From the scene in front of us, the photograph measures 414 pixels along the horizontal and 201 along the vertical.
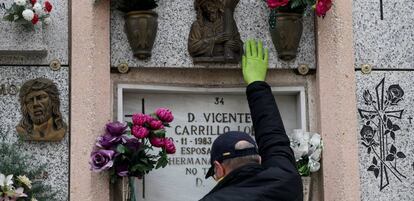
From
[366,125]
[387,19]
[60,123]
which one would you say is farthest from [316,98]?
[60,123]

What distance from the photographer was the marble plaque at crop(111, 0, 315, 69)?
645 cm

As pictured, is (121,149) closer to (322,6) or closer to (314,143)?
(314,143)

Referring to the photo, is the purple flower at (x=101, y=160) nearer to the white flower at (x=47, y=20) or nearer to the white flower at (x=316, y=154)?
the white flower at (x=47, y=20)

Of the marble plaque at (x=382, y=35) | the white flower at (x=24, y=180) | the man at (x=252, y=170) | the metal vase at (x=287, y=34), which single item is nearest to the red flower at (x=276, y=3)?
the metal vase at (x=287, y=34)

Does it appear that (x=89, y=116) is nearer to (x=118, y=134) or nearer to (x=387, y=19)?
(x=118, y=134)

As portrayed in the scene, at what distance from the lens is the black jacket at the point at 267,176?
167 inches

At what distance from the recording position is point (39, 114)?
617cm

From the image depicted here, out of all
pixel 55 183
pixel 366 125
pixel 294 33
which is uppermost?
pixel 294 33

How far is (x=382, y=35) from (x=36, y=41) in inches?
103

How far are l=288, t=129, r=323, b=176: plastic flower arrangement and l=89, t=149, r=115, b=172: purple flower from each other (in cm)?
135

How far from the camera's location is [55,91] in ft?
20.6

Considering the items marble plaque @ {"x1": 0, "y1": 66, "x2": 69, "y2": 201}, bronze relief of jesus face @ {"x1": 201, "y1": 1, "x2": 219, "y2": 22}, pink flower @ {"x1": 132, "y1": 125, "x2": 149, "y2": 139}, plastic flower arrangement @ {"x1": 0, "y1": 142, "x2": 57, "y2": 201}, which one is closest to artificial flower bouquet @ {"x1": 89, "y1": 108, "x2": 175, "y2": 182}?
pink flower @ {"x1": 132, "y1": 125, "x2": 149, "y2": 139}

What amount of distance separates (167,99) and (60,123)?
876 millimetres

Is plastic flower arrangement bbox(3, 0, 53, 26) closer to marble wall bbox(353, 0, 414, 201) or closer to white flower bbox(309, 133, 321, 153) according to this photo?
white flower bbox(309, 133, 321, 153)
